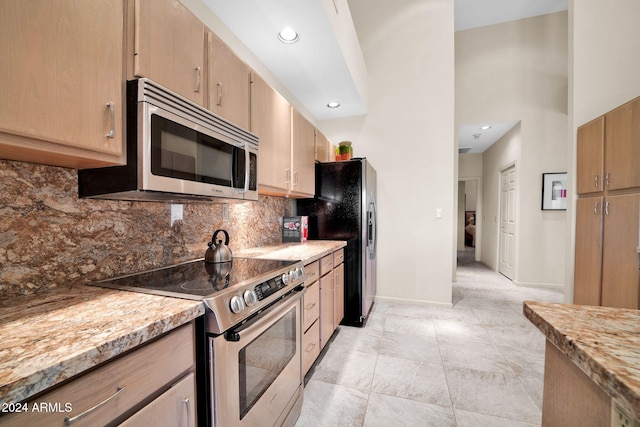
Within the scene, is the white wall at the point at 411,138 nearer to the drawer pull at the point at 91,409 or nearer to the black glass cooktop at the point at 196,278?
the black glass cooktop at the point at 196,278

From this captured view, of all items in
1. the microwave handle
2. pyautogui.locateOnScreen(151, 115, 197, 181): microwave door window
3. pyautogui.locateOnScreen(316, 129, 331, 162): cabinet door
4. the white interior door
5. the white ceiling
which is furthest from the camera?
the white interior door

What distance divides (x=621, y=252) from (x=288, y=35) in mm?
3488

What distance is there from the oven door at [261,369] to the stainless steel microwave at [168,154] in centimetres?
64

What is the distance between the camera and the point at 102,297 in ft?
3.00

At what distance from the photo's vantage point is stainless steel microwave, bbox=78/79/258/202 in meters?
0.96

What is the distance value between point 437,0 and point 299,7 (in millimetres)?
2681

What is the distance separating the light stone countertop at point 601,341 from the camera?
16.3 inches

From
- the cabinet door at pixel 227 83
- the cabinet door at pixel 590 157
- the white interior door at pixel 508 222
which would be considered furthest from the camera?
the white interior door at pixel 508 222

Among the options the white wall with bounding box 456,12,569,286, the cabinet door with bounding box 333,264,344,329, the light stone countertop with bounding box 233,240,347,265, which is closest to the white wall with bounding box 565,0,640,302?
the white wall with bounding box 456,12,569,286

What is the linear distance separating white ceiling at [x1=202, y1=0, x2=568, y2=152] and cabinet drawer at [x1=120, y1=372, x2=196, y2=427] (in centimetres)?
208

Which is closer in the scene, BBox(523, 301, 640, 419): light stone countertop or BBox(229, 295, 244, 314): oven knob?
BBox(523, 301, 640, 419): light stone countertop

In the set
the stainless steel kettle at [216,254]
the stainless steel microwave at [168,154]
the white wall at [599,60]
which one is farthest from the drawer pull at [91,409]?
the white wall at [599,60]

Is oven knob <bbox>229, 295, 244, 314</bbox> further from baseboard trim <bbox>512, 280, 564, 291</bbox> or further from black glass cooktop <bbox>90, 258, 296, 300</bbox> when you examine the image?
baseboard trim <bbox>512, 280, 564, 291</bbox>

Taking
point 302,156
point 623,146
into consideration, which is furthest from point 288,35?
point 623,146
